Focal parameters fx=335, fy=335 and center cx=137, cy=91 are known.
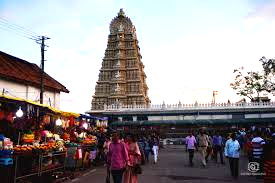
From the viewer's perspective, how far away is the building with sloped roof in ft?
87.0

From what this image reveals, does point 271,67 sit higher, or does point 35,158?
point 271,67

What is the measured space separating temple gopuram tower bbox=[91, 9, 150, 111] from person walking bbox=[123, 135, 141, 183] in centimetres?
4789

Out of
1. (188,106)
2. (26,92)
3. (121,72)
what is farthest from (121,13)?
(26,92)

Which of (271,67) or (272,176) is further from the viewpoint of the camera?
(271,67)

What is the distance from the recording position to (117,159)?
8.23 metres

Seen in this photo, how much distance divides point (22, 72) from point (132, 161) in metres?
23.2

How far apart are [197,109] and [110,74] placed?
18.9 m

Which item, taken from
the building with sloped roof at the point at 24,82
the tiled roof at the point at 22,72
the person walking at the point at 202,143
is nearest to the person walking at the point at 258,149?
the person walking at the point at 202,143

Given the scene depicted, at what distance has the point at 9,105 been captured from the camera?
13.6 meters

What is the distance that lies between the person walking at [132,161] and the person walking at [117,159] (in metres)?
0.43

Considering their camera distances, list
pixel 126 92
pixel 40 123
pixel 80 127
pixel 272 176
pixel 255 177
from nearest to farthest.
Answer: pixel 272 176 < pixel 255 177 < pixel 40 123 < pixel 80 127 < pixel 126 92

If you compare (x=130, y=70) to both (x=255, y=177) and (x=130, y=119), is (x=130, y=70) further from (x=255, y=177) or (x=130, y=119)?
(x=255, y=177)

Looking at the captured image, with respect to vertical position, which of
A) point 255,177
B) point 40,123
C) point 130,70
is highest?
point 130,70

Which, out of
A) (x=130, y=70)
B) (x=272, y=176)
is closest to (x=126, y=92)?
(x=130, y=70)
